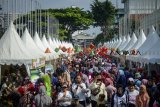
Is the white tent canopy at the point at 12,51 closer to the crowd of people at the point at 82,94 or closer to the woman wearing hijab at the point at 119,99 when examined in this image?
the crowd of people at the point at 82,94

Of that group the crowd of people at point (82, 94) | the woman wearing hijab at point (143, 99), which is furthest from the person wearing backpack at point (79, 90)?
the woman wearing hijab at point (143, 99)

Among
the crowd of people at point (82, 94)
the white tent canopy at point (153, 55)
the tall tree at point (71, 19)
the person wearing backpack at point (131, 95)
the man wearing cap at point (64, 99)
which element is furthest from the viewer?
the tall tree at point (71, 19)

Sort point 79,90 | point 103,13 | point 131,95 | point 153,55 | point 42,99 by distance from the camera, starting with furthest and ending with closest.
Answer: point 103,13
point 153,55
point 79,90
point 42,99
point 131,95

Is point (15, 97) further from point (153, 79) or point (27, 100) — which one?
point (153, 79)

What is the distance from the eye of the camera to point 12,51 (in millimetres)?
19688

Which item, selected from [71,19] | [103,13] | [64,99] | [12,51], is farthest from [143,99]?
[103,13]

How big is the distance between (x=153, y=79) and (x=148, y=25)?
40667 millimetres

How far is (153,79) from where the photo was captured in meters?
15.5

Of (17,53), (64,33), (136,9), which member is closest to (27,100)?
(17,53)

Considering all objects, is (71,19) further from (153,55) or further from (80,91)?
(80,91)

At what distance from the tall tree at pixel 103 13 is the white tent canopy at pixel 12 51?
313ft

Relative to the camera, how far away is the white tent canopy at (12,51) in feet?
62.4

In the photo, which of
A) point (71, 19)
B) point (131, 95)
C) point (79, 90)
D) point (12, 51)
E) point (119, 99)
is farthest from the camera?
point (71, 19)

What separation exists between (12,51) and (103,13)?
318ft
